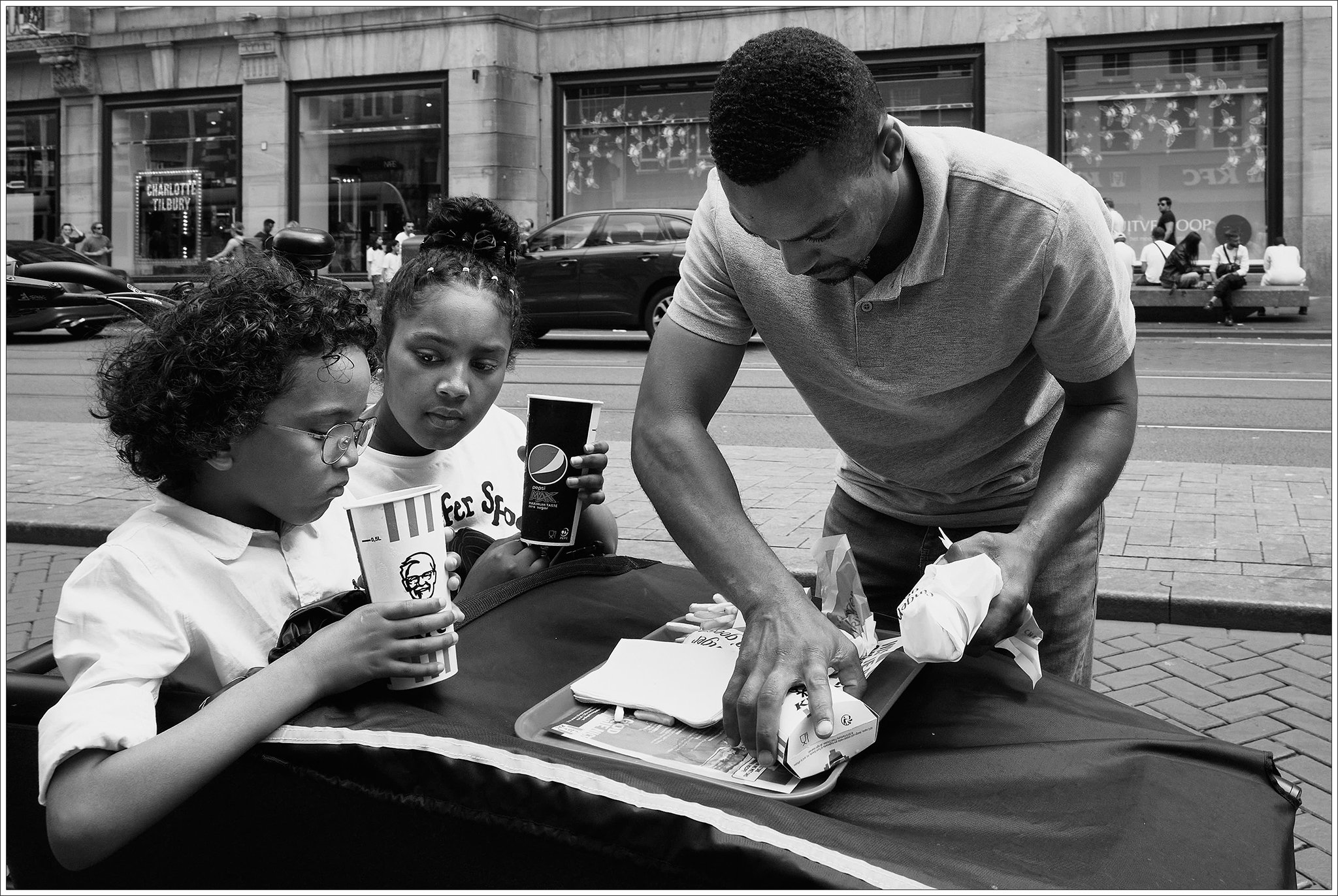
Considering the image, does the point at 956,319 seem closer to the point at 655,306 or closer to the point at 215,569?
the point at 215,569

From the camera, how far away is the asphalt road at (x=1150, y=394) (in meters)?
7.89

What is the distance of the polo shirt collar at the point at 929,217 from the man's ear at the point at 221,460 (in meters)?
1.14

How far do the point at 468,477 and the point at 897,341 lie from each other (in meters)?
1.08

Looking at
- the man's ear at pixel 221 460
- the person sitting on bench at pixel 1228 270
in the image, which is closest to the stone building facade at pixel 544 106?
the person sitting on bench at pixel 1228 270

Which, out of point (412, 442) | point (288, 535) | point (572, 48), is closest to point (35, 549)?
point (412, 442)

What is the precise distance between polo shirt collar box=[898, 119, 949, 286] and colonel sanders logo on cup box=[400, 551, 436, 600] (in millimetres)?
967

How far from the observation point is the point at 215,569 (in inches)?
73.0

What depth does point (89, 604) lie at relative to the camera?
1693 mm

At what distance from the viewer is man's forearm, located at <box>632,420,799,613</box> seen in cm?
183

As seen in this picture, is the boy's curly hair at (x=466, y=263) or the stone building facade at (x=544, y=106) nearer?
the boy's curly hair at (x=466, y=263)

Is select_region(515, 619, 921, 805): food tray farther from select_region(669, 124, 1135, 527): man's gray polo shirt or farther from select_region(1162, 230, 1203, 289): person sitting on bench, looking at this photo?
select_region(1162, 230, 1203, 289): person sitting on bench

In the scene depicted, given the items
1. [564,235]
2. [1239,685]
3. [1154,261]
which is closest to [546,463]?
[1239,685]

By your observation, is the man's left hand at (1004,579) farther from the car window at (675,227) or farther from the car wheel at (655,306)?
the car window at (675,227)

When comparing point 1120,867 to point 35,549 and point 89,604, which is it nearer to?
point 89,604
